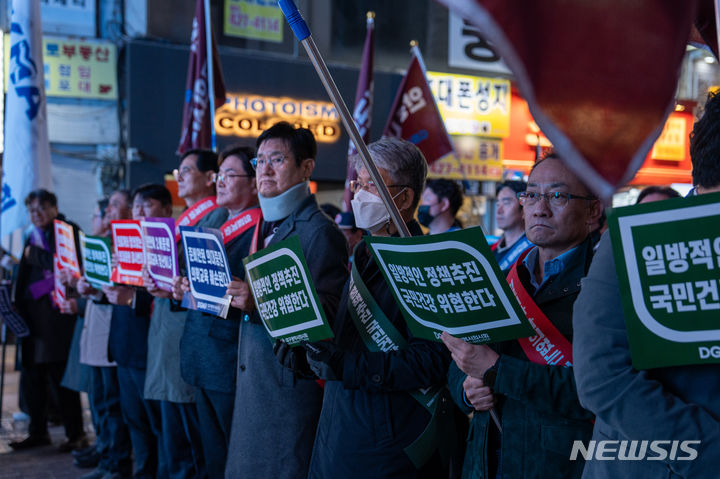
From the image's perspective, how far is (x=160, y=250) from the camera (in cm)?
390

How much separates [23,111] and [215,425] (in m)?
4.33

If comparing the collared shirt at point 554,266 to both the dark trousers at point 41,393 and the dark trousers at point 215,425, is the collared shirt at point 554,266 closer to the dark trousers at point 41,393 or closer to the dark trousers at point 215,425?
the dark trousers at point 215,425

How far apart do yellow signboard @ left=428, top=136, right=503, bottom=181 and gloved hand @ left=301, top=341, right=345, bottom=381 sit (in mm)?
10967

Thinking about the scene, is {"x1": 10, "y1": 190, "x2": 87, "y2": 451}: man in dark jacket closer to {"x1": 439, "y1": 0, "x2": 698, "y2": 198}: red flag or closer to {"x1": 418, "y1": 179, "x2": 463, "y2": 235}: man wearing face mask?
{"x1": 418, "y1": 179, "x2": 463, "y2": 235}: man wearing face mask

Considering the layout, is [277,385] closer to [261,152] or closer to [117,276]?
[261,152]

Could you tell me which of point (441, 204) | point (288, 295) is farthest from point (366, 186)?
point (441, 204)

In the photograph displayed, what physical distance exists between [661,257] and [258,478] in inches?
88.9

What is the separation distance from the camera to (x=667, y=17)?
3.49 ft

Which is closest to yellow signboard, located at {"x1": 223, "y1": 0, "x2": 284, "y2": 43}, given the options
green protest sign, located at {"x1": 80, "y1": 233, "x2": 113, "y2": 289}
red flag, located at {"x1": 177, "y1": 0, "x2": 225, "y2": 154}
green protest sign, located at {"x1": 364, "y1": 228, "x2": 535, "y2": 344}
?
red flag, located at {"x1": 177, "y1": 0, "x2": 225, "y2": 154}

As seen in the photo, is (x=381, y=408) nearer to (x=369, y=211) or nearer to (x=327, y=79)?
(x=369, y=211)

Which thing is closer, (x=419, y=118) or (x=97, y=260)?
(x=97, y=260)

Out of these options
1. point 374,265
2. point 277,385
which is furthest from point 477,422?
point 277,385

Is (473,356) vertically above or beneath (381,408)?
above

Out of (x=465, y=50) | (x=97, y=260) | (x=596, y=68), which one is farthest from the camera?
(x=465, y=50)
